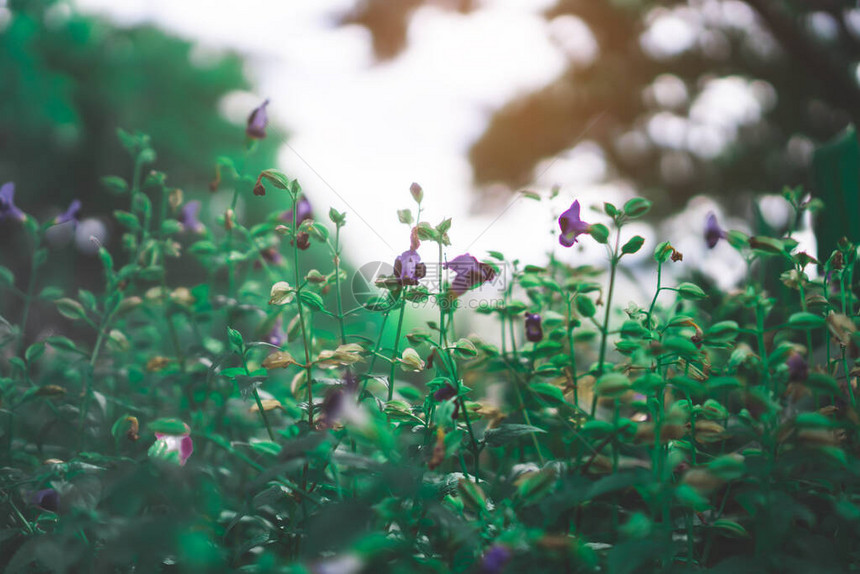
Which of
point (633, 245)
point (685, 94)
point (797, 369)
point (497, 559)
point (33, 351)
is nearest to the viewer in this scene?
point (497, 559)

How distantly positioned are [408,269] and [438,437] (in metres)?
0.19

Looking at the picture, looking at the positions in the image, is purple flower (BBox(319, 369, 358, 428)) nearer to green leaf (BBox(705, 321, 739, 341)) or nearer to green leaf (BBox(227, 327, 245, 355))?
green leaf (BBox(227, 327, 245, 355))

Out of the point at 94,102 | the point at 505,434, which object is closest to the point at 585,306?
the point at 505,434

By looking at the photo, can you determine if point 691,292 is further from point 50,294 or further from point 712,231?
point 50,294

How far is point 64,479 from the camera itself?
0.55 metres

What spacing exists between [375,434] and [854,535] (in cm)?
52

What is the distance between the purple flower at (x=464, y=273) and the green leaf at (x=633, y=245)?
162 millimetres

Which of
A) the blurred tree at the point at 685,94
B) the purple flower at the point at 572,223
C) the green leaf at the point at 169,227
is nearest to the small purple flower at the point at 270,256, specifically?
the green leaf at the point at 169,227

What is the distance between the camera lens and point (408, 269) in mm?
594

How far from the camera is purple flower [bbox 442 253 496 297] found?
2.01ft

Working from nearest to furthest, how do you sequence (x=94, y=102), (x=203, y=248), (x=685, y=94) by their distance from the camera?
(x=203, y=248) → (x=685, y=94) → (x=94, y=102)

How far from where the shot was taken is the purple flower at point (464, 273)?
0.61 m

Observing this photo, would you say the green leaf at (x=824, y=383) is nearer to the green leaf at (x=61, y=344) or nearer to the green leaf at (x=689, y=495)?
the green leaf at (x=689, y=495)

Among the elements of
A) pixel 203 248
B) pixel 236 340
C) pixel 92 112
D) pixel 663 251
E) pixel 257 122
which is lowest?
pixel 236 340
